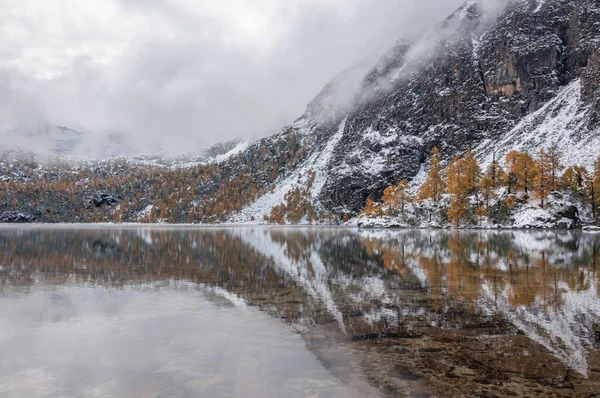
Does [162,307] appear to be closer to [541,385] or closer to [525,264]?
[541,385]

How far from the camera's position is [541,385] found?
829cm

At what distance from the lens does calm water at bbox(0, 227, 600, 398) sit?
866 centimetres

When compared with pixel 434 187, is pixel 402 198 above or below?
below

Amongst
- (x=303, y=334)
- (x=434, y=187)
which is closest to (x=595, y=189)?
(x=434, y=187)

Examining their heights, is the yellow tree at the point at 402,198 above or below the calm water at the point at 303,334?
above

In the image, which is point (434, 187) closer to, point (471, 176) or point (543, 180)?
point (471, 176)

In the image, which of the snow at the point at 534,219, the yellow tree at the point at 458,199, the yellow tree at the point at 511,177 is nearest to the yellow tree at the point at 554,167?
the yellow tree at the point at 511,177

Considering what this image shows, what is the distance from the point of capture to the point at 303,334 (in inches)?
500

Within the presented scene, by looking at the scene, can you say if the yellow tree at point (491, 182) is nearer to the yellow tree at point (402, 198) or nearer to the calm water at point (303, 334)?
the yellow tree at point (402, 198)

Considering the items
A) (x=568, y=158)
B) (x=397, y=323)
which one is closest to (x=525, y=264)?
(x=397, y=323)

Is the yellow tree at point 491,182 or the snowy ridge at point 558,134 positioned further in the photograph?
the snowy ridge at point 558,134

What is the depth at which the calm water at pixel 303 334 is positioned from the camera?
341 inches

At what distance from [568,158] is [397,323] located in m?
124

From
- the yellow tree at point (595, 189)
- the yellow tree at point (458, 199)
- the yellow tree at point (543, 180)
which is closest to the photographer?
the yellow tree at point (595, 189)
